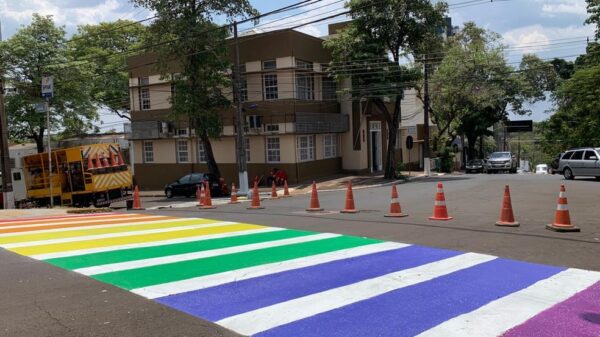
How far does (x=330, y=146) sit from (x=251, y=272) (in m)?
27.7

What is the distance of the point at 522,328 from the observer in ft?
16.1

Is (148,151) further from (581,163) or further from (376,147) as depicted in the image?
(581,163)

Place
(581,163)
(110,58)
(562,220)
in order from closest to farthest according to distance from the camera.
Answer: (562,220) < (581,163) < (110,58)

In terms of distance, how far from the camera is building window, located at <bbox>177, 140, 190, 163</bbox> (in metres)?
35.8

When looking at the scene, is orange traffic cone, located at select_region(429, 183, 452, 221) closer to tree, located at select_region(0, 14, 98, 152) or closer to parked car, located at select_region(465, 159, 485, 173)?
tree, located at select_region(0, 14, 98, 152)

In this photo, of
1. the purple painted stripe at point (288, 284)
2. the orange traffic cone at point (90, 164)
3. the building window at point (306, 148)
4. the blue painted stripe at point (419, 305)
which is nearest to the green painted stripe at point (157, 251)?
the purple painted stripe at point (288, 284)

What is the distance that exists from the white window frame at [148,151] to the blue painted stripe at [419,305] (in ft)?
108

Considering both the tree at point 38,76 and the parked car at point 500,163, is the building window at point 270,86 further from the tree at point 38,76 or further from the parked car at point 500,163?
the parked car at point 500,163

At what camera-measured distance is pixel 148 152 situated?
124 ft

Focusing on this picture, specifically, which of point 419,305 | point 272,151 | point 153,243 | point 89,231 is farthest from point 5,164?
point 419,305

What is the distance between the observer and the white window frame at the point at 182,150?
35.7 meters

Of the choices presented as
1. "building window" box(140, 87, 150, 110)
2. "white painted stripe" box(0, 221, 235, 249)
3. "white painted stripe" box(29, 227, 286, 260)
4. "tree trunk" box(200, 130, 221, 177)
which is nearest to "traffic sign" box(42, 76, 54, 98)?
"tree trunk" box(200, 130, 221, 177)

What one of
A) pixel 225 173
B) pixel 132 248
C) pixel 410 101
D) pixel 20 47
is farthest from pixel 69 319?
pixel 410 101

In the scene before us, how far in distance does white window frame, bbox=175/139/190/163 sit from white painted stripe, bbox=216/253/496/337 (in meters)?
29.6
